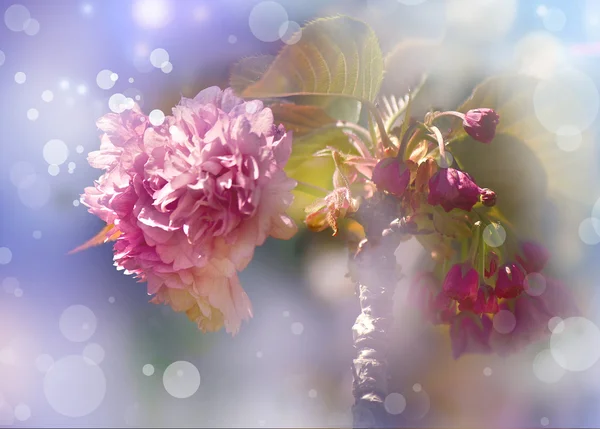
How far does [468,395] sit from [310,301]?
0.62ft

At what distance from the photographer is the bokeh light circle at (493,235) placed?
1.40 feet

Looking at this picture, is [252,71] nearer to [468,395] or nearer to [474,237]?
[474,237]

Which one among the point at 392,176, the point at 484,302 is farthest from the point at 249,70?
the point at 484,302

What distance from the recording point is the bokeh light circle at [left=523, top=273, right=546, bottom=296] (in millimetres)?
449

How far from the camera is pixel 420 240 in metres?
0.46

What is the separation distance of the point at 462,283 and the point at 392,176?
103mm

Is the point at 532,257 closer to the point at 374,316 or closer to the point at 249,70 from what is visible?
the point at 374,316

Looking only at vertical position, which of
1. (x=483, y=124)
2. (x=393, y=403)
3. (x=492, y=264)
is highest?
(x=483, y=124)

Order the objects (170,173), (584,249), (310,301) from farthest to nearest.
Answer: (310,301) → (584,249) → (170,173)

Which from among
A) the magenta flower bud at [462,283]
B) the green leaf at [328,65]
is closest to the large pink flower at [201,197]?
the green leaf at [328,65]

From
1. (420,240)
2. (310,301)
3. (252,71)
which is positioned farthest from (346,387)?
(252,71)

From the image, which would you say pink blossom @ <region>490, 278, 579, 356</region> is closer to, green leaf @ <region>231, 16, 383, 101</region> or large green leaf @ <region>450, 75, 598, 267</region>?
large green leaf @ <region>450, 75, 598, 267</region>

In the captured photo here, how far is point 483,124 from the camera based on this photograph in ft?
1.30

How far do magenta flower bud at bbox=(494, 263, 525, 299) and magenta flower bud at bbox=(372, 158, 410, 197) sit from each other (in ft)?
0.34
